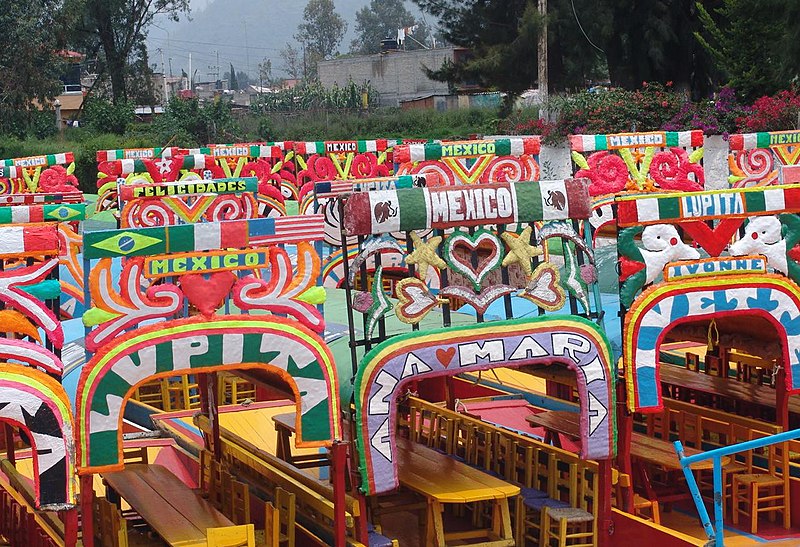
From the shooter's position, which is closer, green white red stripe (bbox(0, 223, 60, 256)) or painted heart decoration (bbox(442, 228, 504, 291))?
green white red stripe (bbox(0, 223, 60, 256))

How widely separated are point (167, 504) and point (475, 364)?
246cm

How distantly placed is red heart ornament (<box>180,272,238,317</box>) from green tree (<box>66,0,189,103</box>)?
49.0 m

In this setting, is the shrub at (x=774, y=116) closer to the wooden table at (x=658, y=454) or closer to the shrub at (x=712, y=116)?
the shrub at (x=712, y=116)

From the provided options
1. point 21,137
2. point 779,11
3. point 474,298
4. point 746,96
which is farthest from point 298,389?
point 21,137

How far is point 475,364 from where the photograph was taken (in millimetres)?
7637

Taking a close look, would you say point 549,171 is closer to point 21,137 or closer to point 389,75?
point 21,137

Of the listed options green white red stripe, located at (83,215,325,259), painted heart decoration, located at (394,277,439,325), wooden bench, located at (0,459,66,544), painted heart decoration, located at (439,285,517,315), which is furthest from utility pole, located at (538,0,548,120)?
green white red stripe, located at (83,215,325,259)

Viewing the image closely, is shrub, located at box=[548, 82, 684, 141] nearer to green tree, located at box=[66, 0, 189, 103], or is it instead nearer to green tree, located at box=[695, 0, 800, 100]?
green tree, located at box=[695, 0, 800, 100]

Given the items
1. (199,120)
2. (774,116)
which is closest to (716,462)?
(774,116)

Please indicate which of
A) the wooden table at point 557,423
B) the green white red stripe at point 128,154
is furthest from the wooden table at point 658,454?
the green white red stripe at point 128,154

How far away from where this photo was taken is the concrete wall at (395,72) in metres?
76.9

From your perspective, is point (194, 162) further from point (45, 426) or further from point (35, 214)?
point (45, 426)

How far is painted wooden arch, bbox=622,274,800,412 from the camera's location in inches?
320

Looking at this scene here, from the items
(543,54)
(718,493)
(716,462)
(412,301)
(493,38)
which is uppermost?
(493,38)
